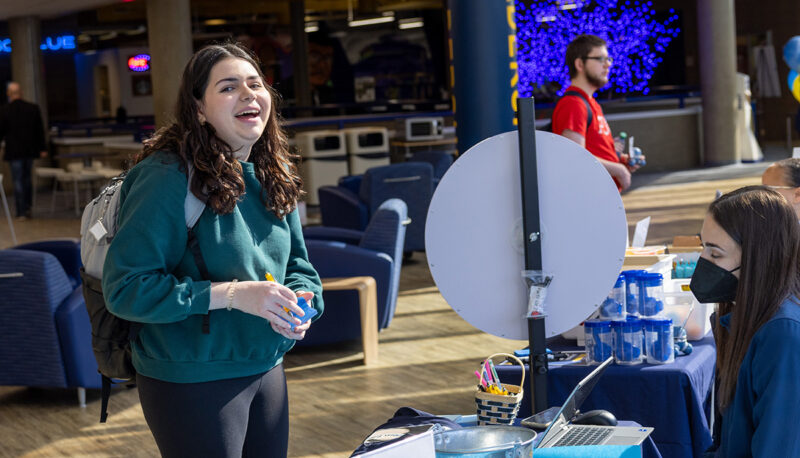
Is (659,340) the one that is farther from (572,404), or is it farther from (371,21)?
(371,21)

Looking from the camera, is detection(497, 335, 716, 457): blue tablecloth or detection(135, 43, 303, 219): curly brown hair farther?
detection(497, 335, 716, 457): blue tablecloth

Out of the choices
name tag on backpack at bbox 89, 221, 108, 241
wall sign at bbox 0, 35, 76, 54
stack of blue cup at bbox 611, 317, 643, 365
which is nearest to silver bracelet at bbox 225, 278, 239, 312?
name tag on backpack at bbox 89, 221, 108, 241

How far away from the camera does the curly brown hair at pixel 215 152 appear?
6.44 feet

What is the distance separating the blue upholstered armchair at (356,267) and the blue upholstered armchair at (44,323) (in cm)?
133

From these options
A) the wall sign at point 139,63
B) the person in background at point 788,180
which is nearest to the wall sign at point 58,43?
the wall sign at point 139,63

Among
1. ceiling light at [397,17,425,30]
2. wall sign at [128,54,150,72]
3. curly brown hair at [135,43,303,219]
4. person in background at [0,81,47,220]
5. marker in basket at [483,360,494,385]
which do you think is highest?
ceiling light at [397,17,425,30]

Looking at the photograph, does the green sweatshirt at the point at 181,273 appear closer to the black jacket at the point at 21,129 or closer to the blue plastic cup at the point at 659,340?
the blue plastic cup at the point at 659,340

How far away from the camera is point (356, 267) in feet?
19.2

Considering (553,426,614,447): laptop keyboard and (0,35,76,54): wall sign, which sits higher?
(0,35,76,54): wall sign

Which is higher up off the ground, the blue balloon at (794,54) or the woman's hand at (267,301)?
the blue balloon at (794,54)

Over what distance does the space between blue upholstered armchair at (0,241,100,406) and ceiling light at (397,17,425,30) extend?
22.5 metres

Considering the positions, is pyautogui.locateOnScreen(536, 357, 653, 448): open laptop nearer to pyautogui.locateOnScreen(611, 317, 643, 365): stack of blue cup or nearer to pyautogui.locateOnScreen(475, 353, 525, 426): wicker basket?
pyautogui.locateOnScreen(475, 353, 525, 426): wicker basket

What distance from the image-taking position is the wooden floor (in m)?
4.37

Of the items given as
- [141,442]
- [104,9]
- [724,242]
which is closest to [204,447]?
[724,242]
